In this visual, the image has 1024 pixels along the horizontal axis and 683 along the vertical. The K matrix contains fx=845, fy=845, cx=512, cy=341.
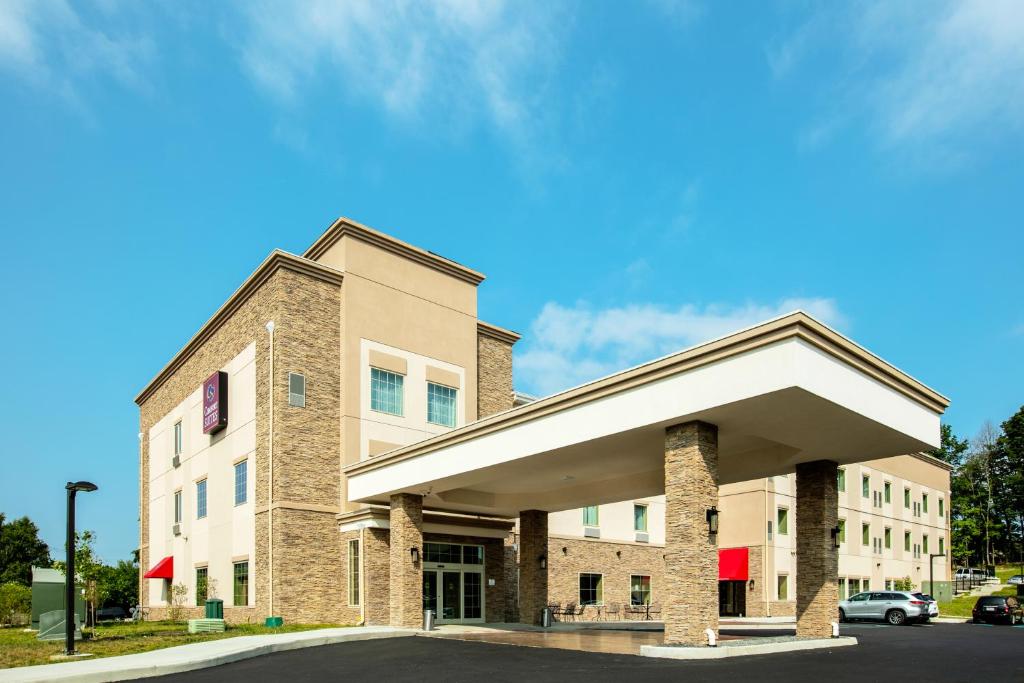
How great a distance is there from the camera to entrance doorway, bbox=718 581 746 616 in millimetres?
46125

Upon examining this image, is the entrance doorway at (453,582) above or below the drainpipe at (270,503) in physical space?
below

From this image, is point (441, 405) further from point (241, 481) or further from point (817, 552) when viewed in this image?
point (817, 552)

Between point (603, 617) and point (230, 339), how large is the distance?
824 inches

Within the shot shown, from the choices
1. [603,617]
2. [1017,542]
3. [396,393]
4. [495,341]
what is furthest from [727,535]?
[1017,542]

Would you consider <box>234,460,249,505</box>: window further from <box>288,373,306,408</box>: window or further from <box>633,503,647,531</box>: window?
<box>633,503,647,531</box>: window

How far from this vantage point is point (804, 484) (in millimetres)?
21625

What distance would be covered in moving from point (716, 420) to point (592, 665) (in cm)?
549

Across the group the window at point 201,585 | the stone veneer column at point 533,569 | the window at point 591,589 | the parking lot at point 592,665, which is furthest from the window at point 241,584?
the window at point 591,589

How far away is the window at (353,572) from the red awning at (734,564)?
77.5ft

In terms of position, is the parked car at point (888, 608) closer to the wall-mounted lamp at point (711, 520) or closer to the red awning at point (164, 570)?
the wall-mounted lamp at point (711, 520)

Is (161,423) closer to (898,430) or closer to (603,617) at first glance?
(603,617)

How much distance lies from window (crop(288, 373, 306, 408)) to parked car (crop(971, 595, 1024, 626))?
30.4 meters

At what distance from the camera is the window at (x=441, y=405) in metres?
34.0

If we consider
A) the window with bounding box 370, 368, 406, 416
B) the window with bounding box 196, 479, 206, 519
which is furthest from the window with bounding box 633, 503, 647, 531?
the window with bounding box 196, 479, 206, 519
